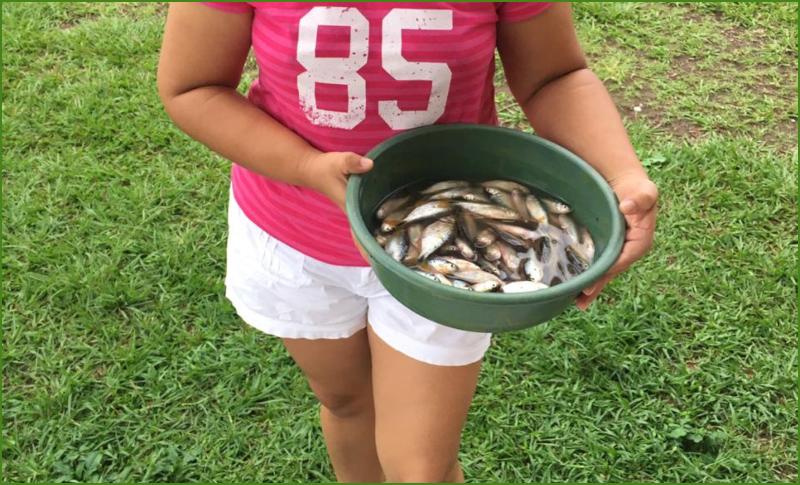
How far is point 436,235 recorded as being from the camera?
125 cm

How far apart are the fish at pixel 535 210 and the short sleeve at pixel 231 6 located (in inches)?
20.0

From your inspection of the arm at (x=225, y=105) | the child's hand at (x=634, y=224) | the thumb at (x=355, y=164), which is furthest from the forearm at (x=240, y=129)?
the child's hand at (x=634, y=224)

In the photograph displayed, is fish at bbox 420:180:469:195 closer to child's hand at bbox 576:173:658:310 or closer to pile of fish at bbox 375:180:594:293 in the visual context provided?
pile of fish at bbox 375:180:594:293

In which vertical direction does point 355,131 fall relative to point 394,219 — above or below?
above

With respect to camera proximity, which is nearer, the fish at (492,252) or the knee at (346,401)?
the fish at (492,252)

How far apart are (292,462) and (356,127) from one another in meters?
1.20

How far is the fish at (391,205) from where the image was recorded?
1301 mm

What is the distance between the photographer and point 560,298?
1062 millimetres

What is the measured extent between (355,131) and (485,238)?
26 cm

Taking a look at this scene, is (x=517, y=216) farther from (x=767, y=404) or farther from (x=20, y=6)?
(x=20, y=6)

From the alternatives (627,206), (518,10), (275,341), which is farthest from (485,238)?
(275,341)

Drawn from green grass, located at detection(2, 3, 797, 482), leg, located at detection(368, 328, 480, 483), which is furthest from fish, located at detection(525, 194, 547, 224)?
green grass, located at detection(2, 3, 797, 482)

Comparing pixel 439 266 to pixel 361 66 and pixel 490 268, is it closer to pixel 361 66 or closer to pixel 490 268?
pixel 490 268

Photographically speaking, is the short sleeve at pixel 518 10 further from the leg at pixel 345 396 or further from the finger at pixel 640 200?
the leg at pixel 345 396
